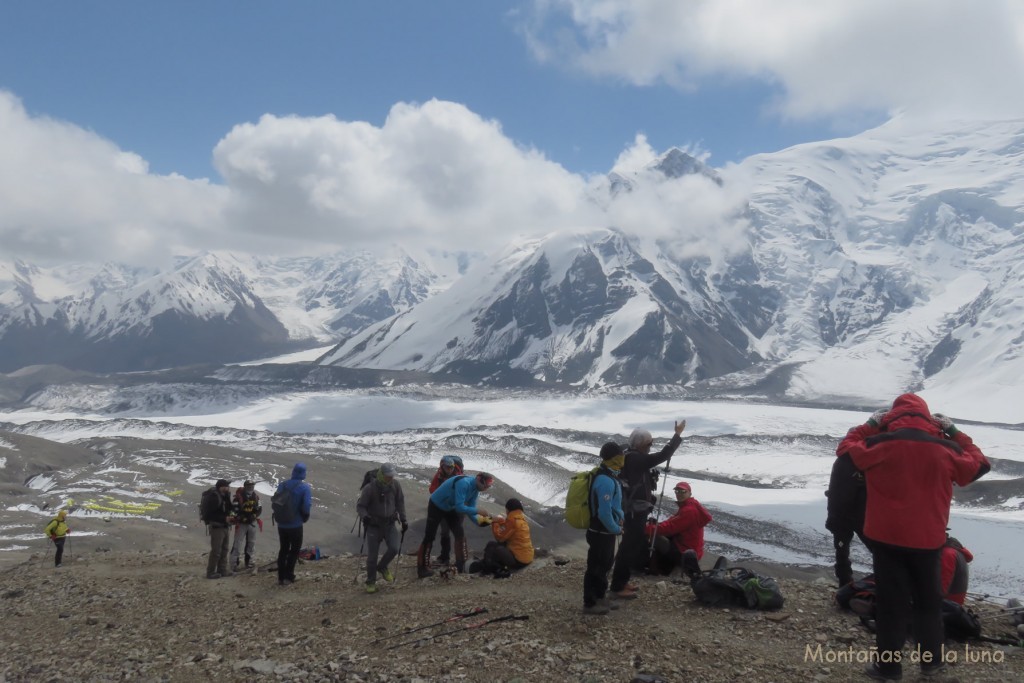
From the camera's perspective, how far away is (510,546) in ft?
49.4

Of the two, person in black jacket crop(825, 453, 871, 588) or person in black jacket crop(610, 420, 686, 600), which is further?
person in black jacket crop(610, 420, 686, 600)

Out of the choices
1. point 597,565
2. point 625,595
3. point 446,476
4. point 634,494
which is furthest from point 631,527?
point 446,476

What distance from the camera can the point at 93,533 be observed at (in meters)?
44.0

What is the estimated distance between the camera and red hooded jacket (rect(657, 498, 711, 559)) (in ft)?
43.8

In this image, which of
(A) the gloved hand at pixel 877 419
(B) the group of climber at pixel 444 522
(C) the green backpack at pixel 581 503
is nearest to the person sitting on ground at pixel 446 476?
(B) the group of climber at pixel 444 522

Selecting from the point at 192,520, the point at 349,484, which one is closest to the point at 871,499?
the point at 192,520

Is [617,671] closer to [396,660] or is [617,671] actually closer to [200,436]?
[396,660]

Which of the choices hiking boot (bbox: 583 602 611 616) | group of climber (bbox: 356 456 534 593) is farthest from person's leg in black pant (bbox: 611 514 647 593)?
group of climber (bbox: 356 456 534 593)

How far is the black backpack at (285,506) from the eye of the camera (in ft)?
48.9

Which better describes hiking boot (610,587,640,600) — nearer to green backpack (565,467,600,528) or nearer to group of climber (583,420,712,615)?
group of climber (583,420,712,615)

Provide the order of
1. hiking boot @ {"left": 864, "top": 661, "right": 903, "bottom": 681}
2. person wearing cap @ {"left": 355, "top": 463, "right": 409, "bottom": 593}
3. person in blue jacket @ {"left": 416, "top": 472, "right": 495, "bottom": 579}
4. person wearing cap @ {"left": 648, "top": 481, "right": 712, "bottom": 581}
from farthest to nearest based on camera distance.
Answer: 1. person in blue jacket @ {"left": 416, "top": 472, "right": 495, "bottom": 579}
2. person wearing cap @ {"left": 355, "top": 463, "right": 409, "bottom": 593}
3. person wearing cap @ {"left": 648, "top": 481, "right": 712, "bottom": 581}
4. hiking boot @ {"left": 864, "top": 661, "right": 903, "bottom": 681}

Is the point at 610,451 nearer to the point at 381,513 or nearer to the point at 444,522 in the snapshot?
the point at 381,513

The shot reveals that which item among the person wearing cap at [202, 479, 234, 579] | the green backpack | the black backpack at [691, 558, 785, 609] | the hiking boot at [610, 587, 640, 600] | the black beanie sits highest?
the black beanie

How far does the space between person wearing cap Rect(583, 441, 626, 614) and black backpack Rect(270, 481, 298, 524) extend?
7189 millimetres
